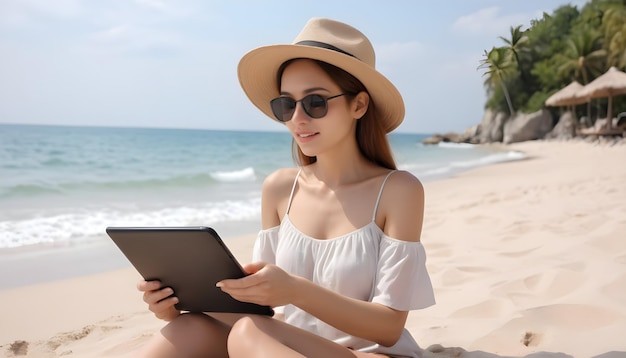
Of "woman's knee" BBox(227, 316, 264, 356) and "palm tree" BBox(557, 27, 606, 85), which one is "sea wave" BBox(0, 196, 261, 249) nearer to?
"woman's knee" BBox(227, 316, 264, 356)

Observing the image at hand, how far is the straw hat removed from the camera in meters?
2.02

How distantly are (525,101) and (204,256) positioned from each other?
2392 centimetres

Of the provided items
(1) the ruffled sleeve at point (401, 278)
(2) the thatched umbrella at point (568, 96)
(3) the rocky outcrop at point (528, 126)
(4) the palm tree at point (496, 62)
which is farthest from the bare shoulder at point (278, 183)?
(3) the rocky outcrop at point (528, 126)

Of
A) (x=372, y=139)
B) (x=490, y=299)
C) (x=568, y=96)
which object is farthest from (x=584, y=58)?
(x=372, y=139)

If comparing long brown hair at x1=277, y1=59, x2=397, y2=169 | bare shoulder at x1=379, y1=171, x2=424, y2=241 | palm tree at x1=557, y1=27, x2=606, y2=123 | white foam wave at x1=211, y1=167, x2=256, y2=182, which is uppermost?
palm tree at x1=557, y1=27, x2=606, y2=123

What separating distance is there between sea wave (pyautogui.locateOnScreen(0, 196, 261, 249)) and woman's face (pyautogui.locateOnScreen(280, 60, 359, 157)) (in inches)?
202

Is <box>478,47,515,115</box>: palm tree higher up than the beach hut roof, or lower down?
lower down

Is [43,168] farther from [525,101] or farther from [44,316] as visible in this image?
[525,101]

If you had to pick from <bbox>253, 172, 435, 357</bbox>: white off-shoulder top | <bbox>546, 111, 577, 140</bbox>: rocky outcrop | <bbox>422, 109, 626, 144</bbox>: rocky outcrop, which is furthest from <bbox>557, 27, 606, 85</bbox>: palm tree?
<bbox>253, 172, 435, 357</bbox>: white off-shoulder top

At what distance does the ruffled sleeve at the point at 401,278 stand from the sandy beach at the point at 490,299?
2.58 feet

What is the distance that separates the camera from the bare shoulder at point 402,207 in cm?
196

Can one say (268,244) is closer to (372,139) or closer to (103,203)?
(372,139)

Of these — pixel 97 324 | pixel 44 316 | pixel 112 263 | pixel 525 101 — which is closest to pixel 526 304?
pixel 97 324

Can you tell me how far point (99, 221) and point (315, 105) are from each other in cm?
671
